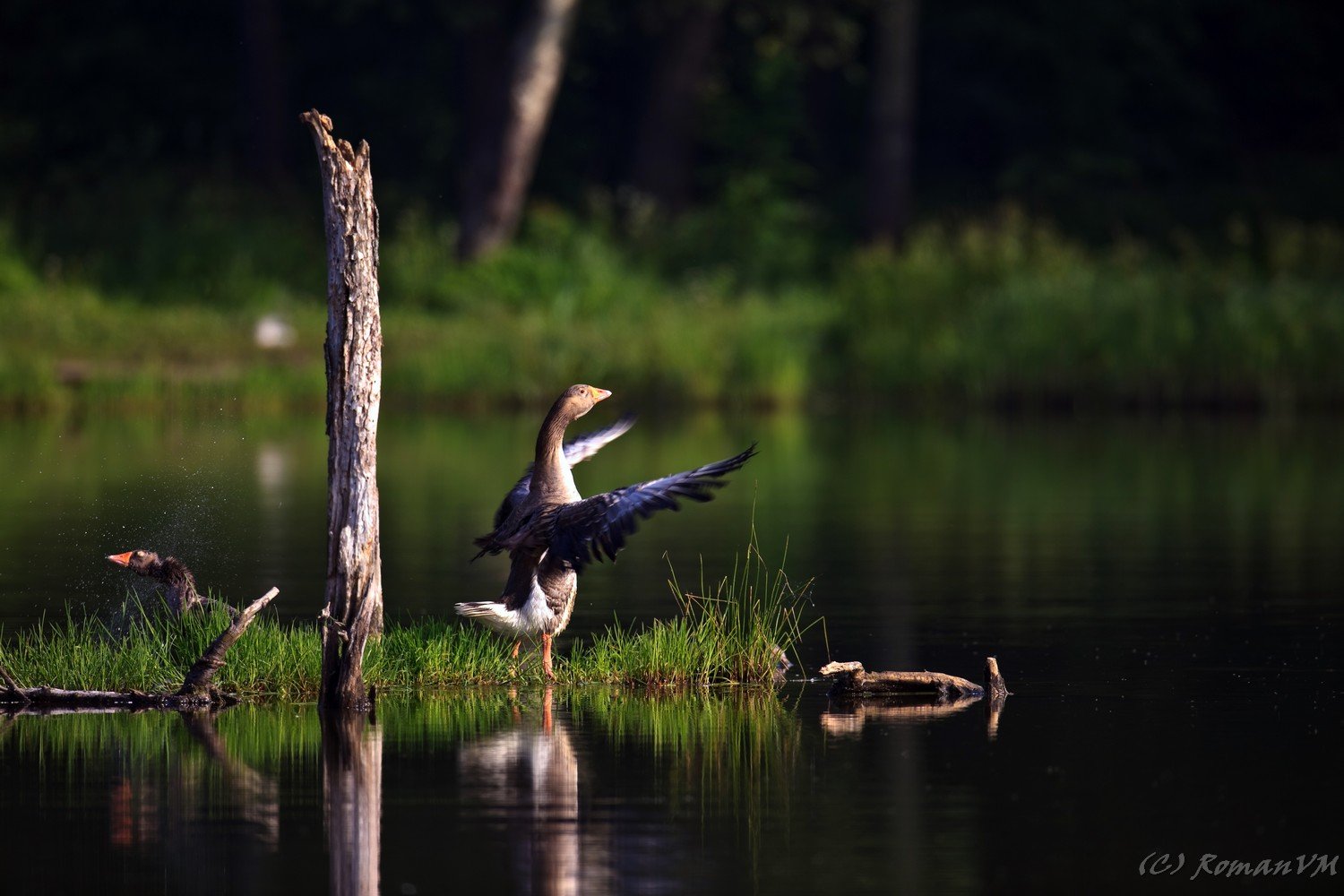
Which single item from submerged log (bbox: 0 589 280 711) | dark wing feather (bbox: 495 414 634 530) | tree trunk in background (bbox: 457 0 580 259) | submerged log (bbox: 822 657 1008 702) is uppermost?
tree trunk in background (bbox: 457 0 580 259)

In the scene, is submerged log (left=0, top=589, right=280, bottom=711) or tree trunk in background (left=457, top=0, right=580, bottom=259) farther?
tree trunk in background (left=457, top=0, right=580, bottom=259)

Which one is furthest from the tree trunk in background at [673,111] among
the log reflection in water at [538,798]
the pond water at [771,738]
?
the log reflection in water at [538,798]

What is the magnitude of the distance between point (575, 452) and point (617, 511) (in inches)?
79.5

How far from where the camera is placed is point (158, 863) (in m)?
7.64

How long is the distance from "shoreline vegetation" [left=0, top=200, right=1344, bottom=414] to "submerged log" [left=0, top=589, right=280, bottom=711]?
20154 millimetres

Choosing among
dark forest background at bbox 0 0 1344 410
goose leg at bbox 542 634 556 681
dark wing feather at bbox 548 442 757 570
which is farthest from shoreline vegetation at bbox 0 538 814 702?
dark forest background at bbox 0 0 1344 410

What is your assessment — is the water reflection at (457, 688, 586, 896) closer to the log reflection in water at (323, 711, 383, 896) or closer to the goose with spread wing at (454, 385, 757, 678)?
the log reflection in water at (323, 711, 383, 896)

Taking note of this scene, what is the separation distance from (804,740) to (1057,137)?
38.4 m

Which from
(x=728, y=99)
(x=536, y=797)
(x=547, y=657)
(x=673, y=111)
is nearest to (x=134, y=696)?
(x=547, y=657)

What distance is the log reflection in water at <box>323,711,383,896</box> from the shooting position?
7.44m

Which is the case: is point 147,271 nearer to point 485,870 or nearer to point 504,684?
point 504,684

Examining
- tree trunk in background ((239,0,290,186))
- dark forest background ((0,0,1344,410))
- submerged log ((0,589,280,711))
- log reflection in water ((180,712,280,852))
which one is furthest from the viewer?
tree trunk in background ((239,0,290,186))

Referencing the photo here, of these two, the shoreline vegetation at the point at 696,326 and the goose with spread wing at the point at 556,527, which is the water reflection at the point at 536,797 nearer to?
the goose with spread wing at the point at 556,527

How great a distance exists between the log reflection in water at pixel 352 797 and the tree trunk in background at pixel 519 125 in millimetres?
29344
